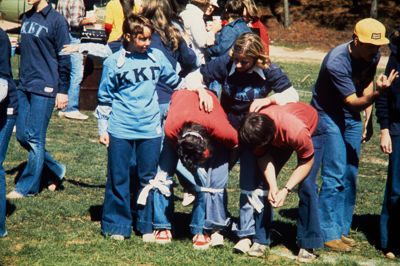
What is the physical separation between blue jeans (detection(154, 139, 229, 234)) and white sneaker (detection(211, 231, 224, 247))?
6 cm

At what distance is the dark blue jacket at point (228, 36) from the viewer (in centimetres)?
925

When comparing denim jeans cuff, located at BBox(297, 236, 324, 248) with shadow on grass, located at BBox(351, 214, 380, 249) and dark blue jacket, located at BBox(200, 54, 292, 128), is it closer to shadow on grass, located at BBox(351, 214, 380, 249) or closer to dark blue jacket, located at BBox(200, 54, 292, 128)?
shadow on grass, located at BBox(351, 214, 380, 249)

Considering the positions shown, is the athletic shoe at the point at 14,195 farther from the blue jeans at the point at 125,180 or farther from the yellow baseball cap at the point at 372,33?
the yellow baseball cap at the point at 372,33

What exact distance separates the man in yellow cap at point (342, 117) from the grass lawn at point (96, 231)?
0.34 meters

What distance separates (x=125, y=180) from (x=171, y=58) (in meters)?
1.11

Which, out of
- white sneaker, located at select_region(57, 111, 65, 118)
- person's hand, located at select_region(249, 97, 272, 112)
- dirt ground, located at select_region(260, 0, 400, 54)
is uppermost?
person's hand, located at select_region(249, 97, 272, 112)

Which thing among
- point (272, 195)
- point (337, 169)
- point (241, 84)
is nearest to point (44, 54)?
point (241, 84)

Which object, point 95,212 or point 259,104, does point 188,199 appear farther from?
point 259,104

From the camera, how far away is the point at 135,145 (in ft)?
23.0

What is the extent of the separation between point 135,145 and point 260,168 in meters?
1.08

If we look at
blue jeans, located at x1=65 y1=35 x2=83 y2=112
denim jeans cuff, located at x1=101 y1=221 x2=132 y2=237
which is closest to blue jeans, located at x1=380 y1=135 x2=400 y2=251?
denim jeans cuff, located at x1=101 y1=221 x2=132 y2=237

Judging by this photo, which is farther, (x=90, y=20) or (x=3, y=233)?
(x=90, y=20)

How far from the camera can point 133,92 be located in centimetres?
686

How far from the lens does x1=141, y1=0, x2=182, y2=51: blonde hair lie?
23.6 ft
